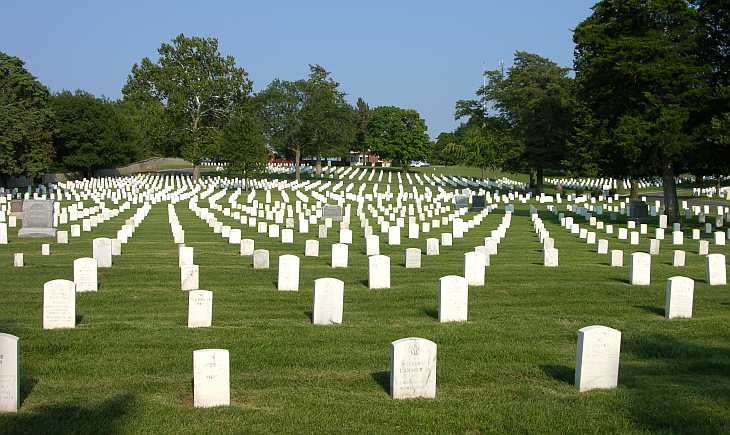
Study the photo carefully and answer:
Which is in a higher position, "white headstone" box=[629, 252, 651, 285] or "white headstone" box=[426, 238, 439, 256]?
"white headstone" box=[629, 252, 651, 285]

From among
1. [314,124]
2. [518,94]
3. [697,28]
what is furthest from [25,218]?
[314,124]

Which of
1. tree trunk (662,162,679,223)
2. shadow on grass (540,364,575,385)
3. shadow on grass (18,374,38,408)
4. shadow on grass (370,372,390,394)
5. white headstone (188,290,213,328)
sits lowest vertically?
shadow on grass (18,374,38,408)

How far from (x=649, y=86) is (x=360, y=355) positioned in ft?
106

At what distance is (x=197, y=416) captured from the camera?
8.66m

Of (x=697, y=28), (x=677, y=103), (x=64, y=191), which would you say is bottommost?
(x=64, y=191)

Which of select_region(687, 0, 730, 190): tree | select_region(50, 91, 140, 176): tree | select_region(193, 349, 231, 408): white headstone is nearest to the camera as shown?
select_region(193, 349, 231, 408): white headstone

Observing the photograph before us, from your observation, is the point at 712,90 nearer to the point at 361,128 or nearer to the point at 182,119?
the point at 182,119

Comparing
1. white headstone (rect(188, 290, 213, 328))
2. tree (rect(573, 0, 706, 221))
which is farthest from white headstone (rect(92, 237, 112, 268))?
tree (rect(573, 0, 706, 221))

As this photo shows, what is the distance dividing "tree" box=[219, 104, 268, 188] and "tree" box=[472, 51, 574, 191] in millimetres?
20933

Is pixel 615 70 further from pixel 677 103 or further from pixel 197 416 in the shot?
pixel 197 416

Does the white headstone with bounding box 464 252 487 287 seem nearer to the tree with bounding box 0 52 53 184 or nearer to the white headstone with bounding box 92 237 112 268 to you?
the white headstone with bounding box 92 237 112 268

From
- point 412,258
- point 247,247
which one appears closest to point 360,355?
point 412,258

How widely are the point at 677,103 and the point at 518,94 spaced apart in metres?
33.2

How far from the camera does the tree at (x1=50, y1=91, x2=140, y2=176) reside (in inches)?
3014
